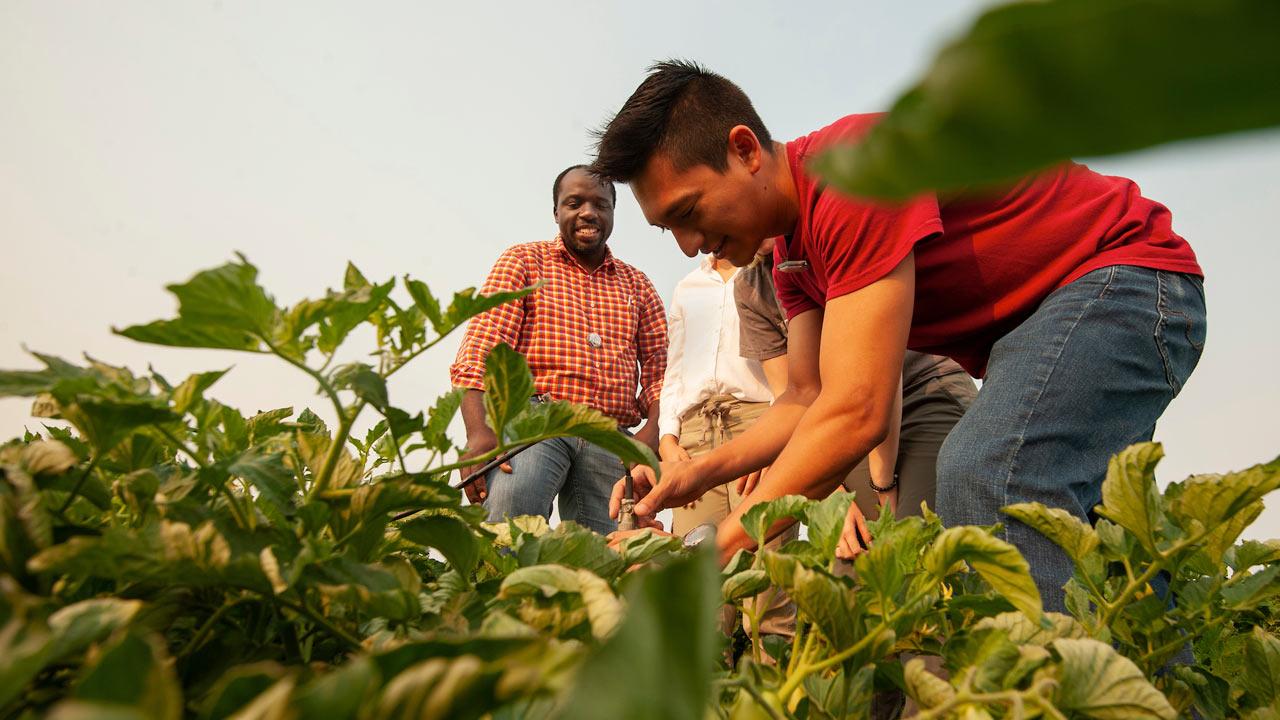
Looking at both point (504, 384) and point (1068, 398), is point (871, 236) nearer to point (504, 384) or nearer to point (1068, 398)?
point (1068, 398)

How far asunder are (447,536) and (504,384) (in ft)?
0.40

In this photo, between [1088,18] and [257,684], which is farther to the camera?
[257,684]

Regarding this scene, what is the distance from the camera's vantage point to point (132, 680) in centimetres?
28

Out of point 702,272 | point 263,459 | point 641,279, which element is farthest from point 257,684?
point 641,279

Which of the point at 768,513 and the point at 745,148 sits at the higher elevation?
the point at 745,148

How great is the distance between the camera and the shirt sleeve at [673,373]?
403 cm

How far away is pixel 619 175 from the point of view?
2.54 m

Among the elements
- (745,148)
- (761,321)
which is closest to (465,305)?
(745,148)

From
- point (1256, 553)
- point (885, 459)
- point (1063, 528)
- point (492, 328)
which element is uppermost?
point (1063, 528)

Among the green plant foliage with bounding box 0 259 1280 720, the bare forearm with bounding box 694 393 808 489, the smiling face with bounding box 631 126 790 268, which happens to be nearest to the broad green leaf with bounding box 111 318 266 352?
the green plant foliage with bounding box 0 259 1280 720

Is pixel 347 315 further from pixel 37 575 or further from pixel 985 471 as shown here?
pixel 985 471

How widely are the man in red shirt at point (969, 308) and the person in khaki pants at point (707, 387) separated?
1.47 m

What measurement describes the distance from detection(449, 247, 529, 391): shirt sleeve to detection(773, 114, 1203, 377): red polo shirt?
208 centimetres

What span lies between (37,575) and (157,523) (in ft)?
0.21
